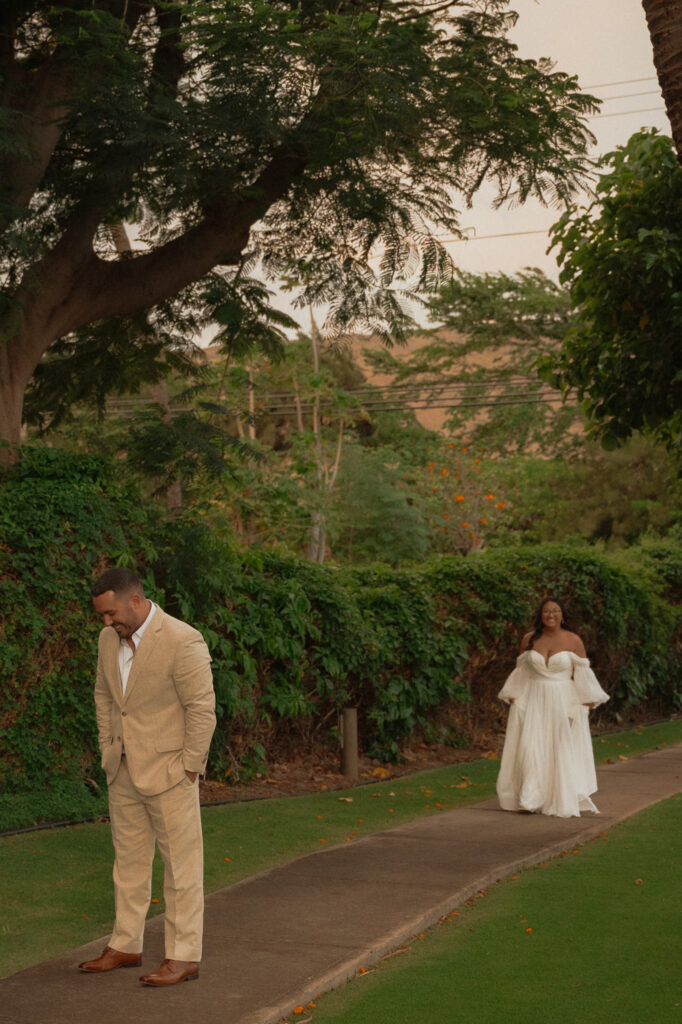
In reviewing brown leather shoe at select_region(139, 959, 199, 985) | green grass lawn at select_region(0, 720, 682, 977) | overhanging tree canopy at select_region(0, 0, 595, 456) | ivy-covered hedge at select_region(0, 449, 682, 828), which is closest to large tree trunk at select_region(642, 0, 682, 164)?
overhanging tree canopy at select_region(0, 0, 595, 456)

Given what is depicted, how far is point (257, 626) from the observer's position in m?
12.1

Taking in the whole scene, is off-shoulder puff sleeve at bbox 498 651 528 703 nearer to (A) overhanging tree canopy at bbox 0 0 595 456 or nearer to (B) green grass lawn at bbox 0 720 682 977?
(B) green grass lawn at bbox 0 720 682 977

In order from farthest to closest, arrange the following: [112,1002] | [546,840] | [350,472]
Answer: [350,472], [546,840], [112,1002]

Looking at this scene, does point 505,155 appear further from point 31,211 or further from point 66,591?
point 66,591

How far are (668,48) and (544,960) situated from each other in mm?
4589

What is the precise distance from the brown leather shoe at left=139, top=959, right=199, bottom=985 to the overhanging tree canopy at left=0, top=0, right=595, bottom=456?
6127 mm

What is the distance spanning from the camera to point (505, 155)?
36.1 ft

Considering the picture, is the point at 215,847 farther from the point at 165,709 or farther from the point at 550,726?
the point at 165,709

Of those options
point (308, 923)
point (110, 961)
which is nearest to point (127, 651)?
point (110, 961)

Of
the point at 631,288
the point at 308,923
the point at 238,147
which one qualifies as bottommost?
the point at 308,923

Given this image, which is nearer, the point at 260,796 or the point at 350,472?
the point at 260,796

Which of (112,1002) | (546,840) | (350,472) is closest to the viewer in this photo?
(112,1002)

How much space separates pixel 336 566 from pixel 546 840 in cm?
524

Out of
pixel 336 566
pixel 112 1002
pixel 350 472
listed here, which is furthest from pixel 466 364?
pixel 112 1002
